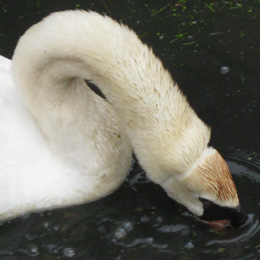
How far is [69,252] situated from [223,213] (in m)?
1.07

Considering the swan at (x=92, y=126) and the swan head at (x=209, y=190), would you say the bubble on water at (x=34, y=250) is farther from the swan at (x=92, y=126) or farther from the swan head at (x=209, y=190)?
the swan head at (x=209, y=190)

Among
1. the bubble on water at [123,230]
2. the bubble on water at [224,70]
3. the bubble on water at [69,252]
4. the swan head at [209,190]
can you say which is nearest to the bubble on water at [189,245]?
the swan head at [209,190]

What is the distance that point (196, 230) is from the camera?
3914mm

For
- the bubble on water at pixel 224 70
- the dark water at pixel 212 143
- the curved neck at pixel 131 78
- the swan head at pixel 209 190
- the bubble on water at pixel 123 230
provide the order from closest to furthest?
the curved neck at pixel 131 78
the swan head at pixel 209 190
the dark water at pixel 212 143
the bubble on water at pixel 123 230
the bubble on water at pixel 224 70

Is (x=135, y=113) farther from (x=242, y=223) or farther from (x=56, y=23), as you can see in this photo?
(x=242, y=223)

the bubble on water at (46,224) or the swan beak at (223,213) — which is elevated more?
the bubble on water at (46,224)

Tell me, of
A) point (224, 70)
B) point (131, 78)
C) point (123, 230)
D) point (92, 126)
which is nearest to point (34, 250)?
point (123, 230)

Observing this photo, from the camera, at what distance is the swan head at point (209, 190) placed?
3.56 m

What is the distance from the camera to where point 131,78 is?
11.3ft

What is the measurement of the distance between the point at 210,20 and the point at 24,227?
305 centimetres

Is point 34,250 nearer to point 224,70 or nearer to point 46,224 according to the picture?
point 46,224

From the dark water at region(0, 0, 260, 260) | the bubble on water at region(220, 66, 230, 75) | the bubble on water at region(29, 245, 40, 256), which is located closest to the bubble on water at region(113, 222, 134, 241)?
the dark water at region(0, 0, 260, 260)

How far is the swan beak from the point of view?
3.73 m

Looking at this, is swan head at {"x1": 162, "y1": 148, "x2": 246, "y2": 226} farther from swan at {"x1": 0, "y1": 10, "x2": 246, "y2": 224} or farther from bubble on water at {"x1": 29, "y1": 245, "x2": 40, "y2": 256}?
bubble on water at {"x1": 29, "y1": 245, "x2": 40, "y2": 256}
